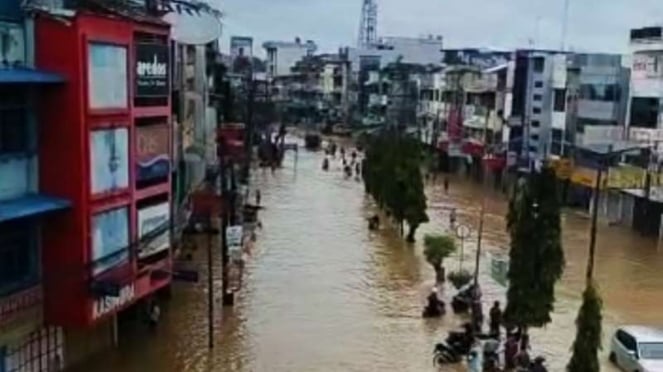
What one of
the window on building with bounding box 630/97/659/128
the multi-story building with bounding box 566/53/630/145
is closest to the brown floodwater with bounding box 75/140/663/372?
the window on building with bounding box 630/97/659/128

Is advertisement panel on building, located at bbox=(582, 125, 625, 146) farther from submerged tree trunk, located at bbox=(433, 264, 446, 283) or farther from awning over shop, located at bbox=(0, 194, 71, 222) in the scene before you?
awning over shop, located at bbox=(0, 194, 71, 222)

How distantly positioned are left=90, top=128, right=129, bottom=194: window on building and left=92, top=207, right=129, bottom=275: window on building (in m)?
0.58

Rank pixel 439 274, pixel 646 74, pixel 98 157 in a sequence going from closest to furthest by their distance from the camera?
pixel 98 157
pixel 439 274
pixel 646 74

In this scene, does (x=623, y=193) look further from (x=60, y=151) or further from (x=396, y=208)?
(x=60, y=151)

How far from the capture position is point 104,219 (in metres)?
20.8

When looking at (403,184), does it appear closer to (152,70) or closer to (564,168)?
(564,168)

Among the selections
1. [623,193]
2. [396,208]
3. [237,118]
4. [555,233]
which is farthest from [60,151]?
[237,118]

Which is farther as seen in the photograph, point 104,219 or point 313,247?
point 313,247

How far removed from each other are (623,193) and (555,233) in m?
32.0

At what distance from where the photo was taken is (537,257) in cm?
2506

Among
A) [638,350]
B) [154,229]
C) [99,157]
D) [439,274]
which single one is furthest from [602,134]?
[99,157]

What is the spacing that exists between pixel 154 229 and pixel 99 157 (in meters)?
3.50

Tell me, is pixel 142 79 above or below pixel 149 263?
above

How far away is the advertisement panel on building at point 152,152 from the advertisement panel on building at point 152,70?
808 millimetres
